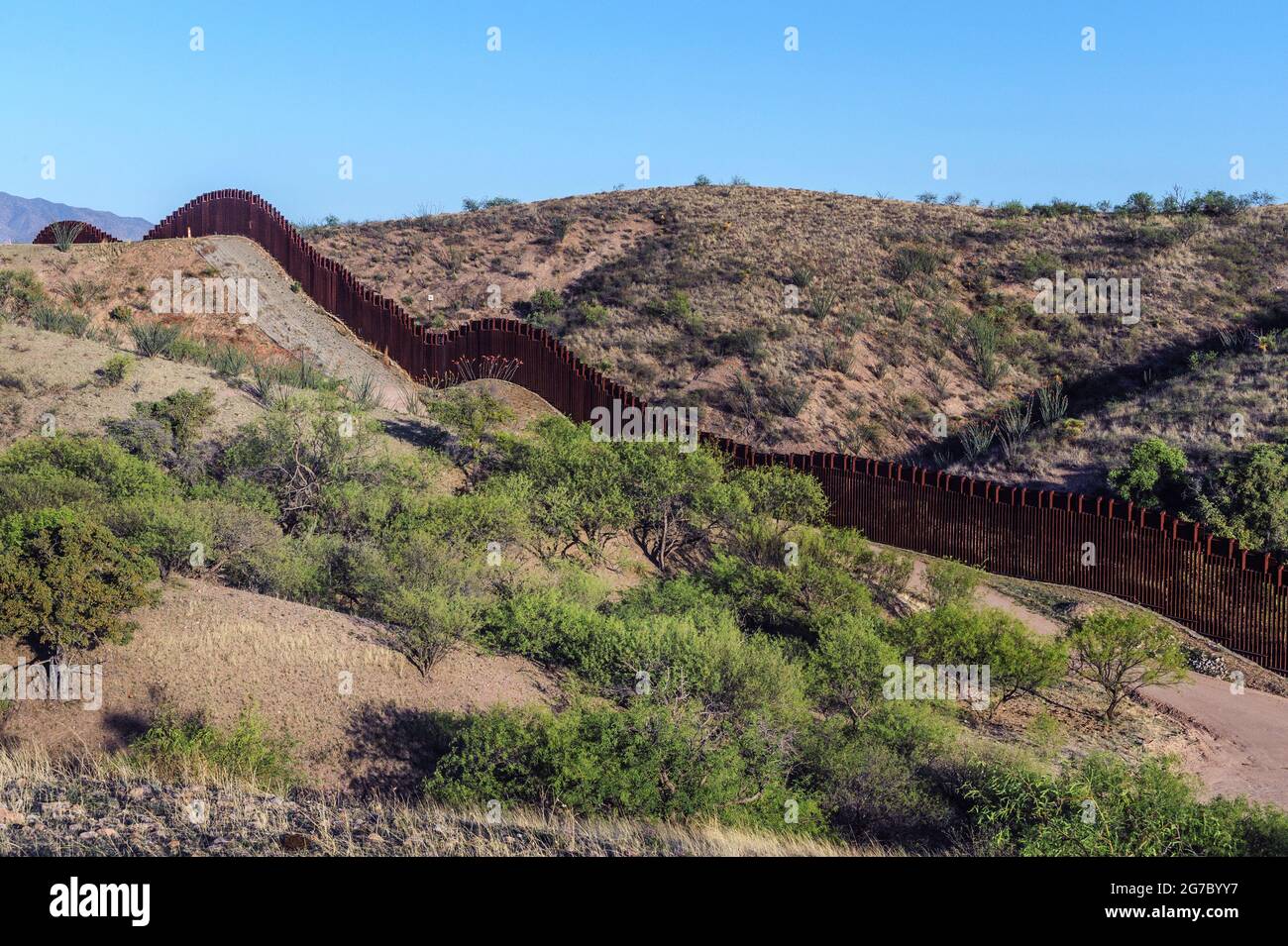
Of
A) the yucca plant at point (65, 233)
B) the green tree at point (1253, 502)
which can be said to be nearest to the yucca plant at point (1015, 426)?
the green tree at point (1253, 502)

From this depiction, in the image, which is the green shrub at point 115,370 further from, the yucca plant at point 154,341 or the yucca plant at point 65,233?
the yucca plant at point 65,233

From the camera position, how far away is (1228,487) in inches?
779

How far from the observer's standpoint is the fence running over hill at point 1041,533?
51.8 ft

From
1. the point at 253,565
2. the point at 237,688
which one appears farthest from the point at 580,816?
the point at 253,565

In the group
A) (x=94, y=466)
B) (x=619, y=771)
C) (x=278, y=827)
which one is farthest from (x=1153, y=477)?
(x=94, y=466)

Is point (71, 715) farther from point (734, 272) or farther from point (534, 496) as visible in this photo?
point (734, 272)

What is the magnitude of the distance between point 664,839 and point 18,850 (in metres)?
4.22

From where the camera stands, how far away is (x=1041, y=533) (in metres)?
18.2
